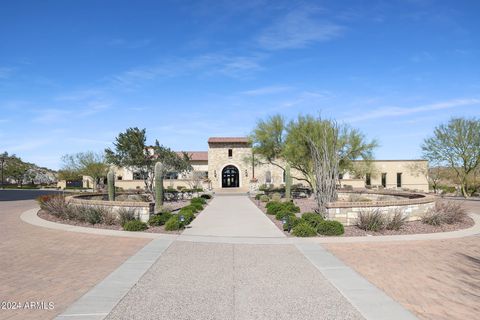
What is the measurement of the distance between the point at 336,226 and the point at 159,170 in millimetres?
10943

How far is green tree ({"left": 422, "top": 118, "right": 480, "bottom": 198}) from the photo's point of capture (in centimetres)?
3119

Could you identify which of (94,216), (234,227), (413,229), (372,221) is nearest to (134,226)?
(94,216)

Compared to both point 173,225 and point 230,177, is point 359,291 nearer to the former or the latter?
point 173,225

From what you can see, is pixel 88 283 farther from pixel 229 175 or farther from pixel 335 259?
pixel 229 175

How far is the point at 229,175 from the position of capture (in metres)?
50.8

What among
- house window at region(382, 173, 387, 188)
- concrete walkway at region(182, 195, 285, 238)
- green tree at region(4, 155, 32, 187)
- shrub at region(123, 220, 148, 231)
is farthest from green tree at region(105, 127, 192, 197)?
green tree at region(4, 155, 32, 187)

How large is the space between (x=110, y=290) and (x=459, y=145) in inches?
1353

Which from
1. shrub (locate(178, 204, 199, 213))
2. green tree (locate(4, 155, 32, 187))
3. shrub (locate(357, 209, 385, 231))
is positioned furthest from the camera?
green tree (locate(4, 155, 32, 187))

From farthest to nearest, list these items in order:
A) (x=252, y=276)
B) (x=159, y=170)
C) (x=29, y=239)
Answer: (x=159, y=170) → (x=29, y=239) → (x=252, y=276)

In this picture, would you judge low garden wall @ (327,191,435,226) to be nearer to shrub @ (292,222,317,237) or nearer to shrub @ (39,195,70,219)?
shrub @ (292,222,317,237)

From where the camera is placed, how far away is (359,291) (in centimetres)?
626

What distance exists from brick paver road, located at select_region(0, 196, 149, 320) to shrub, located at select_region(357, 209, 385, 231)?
7734 mm

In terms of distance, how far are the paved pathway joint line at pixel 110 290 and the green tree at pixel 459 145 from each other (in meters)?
32.0

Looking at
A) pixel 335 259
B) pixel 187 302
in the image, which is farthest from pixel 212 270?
pixel 335 259
